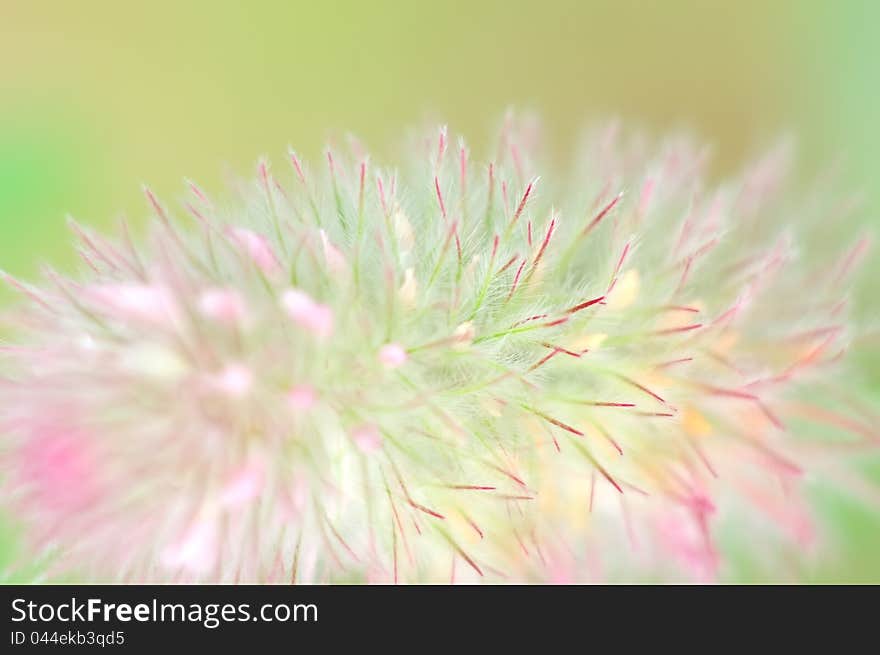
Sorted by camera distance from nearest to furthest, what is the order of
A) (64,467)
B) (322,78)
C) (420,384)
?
(64,467), (420,384), (322,78)

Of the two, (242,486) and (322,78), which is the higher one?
(322,78)

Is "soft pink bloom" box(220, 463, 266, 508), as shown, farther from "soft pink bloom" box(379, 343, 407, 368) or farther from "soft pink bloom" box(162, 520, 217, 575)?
"soft pink bloom" box(379, 343, 407, 368)

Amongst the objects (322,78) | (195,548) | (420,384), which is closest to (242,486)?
(195,548)

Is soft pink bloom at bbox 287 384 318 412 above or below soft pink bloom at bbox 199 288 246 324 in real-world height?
below

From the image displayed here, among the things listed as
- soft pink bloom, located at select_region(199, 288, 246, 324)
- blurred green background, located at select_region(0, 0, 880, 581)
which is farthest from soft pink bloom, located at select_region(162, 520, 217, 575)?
blurred green background, located at select_region(0, 0, 880, 581)

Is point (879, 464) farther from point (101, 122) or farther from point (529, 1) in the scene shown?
point (101, 122)

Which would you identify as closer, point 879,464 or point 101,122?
point 879,464

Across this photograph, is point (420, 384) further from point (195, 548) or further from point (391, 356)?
point (195, 548)

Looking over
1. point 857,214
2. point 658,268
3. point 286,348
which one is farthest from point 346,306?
point 857,214
